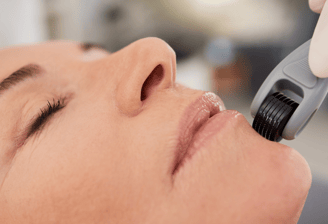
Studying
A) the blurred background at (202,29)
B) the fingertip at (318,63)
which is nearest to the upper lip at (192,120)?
the fingertip at (318,63)

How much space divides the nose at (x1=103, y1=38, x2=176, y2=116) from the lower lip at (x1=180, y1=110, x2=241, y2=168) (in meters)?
0.13

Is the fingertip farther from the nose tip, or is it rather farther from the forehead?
the forehead

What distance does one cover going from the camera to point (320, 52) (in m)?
0.40

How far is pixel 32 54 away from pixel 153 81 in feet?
1.05

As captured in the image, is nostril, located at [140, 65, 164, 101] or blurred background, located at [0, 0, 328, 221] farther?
blurred background, located at [0, 0, 328, 221]

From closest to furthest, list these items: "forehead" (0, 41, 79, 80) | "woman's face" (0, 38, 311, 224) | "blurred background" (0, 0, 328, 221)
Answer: "woman's face" (0, 38, 311, 224) < "forehead" (0, 41, 79, 80) < "blurred background" (0, 0, 328, 221)

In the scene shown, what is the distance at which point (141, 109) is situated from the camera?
1.42ft

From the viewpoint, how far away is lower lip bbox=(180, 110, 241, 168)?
390mm

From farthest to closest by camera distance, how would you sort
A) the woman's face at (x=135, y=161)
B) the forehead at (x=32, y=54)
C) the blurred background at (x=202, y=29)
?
1. the blurred background at (x=202, y=29)
2. the forehead at (x=32, y=54)
3. the woman's face at (x=135, y=161)

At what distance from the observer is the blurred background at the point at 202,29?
1334mm

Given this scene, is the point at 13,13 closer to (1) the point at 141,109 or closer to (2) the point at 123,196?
(1) the point at 141,109

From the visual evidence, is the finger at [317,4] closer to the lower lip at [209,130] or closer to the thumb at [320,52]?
the thumb at [320,52]

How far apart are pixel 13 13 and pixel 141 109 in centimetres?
130

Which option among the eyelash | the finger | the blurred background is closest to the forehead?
the eyelash
